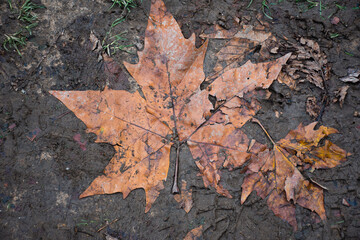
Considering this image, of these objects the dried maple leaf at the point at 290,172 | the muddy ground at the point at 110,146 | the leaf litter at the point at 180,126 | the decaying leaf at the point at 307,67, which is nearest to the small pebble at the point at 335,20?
the muddy ground at the point at 110,146

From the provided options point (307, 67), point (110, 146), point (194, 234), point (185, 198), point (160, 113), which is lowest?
point (194, 234)

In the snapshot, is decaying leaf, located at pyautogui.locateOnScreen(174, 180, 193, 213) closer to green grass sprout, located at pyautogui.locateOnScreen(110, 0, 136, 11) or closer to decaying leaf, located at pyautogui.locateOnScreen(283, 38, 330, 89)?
decaying leaf, located at pyautogui.locateOnScreen(283, 38, 330, 89)

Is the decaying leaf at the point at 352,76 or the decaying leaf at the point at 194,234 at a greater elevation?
the decaying leaf at the point at 352,76

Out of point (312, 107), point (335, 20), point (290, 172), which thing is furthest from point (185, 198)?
point (335, 20)

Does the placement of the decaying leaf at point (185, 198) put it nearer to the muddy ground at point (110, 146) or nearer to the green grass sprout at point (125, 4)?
the muddy ground at point (110, 146)

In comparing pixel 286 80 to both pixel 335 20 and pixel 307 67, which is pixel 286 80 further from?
pixel 335 20

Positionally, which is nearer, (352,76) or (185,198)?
(185,198)

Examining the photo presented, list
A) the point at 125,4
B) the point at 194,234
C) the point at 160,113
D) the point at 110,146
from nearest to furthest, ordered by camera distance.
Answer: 1. the point at 160,113
2. the point at 194,234
3. the point at 110,146
4. the point at 125,4
